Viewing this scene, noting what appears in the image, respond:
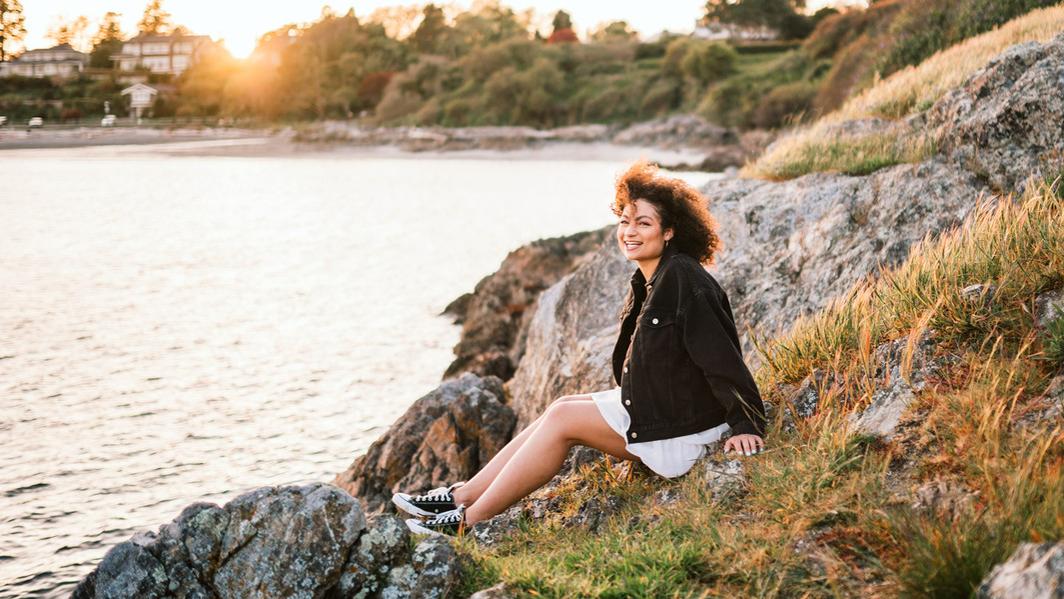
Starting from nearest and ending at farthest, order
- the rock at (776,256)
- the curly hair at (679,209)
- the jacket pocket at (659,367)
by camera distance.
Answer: the jacket pocket at (659,367) → the curly hair at (679,209) → the rock at (776,256)

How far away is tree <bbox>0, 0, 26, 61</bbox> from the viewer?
112188mm

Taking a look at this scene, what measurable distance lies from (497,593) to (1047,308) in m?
3.11

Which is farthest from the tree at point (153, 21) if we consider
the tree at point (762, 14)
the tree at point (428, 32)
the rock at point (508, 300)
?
the rock at point (508, 300)

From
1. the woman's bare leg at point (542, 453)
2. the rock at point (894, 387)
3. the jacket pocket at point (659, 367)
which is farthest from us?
the woman's bare leg at point (542, 453)

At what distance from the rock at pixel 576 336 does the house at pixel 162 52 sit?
432ft

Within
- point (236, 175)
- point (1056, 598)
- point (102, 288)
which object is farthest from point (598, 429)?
point (236, 175)

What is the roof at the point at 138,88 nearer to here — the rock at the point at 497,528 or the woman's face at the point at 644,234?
the rock at the point at 497,528

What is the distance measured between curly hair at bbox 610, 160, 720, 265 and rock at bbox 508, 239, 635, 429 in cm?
295

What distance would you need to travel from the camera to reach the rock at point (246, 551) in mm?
3939

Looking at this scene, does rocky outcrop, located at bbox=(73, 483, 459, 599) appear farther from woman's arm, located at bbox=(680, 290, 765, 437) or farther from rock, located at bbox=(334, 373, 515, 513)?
rock, located at bbox=(334, 373, 515, 513)

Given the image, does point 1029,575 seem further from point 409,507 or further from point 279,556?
point 409,507

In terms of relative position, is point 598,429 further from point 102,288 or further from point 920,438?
point 102,288

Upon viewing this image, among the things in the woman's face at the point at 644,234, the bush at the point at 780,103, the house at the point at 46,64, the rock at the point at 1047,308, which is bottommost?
the rock at the point at 1047,308

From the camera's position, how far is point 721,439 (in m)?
4.71
